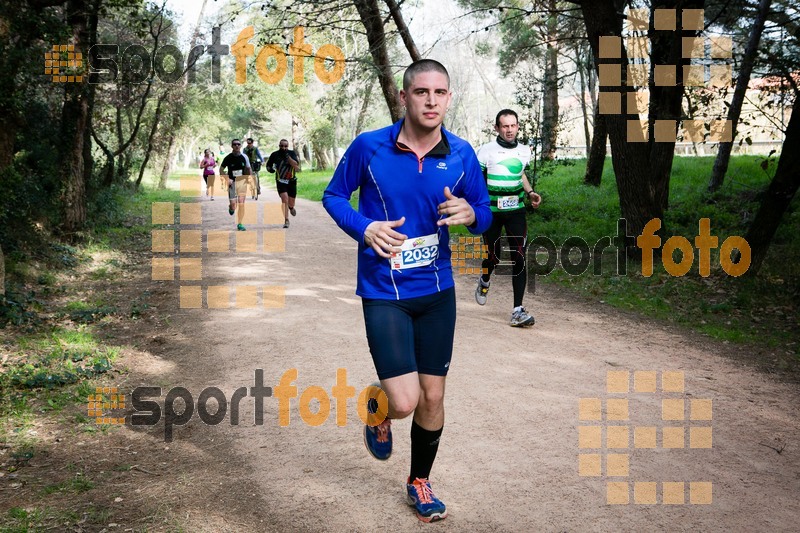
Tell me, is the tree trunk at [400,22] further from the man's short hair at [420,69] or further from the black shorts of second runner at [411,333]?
the black shorts of second runner at [411,333]

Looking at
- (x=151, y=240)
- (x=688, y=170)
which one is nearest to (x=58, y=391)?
(x=151, y=240)

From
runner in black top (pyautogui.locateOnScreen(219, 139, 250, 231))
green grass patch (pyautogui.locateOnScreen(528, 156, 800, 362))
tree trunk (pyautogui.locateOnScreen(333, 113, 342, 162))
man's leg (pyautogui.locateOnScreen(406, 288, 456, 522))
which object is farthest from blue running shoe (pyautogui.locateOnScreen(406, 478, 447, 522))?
tree trunk (pyautogui.locateOnScreen(333, 113, 342, 162))

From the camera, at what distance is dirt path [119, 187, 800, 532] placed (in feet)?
13.4

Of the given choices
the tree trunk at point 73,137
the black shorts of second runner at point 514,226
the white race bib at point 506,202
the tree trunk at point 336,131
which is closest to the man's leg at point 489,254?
the black shorts of second runner at point 514,226

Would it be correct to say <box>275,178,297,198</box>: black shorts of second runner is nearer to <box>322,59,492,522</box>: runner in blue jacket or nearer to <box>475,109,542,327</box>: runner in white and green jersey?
<box>475,109,542,327</box>: runner in white and green jersey

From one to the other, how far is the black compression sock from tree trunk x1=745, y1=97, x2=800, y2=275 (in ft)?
26.2

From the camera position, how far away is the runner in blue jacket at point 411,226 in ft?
12.1

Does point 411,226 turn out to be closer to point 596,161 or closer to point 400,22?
point 400,22

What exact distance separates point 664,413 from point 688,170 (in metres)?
18.2

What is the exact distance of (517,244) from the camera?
27.2ft

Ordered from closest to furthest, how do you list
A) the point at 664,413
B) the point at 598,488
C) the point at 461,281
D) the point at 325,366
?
the point at 598,488 → the point at 664,413 → the point at 325,366 → the point at 461,281

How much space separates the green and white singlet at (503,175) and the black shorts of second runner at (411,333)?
4329 millimetres

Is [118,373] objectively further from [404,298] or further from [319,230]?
[319,230]

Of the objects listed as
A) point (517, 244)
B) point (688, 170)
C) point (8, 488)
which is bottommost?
point (8, 488)
